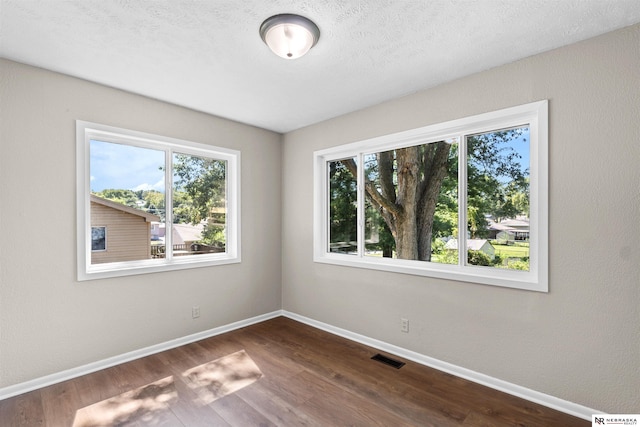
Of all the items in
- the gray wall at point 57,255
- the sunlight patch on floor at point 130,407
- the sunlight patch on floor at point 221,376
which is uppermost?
the gray wall at point 57,255

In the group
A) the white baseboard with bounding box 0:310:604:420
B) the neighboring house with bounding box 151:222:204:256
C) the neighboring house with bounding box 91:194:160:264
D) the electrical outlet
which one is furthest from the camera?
the neighboring house with bounding box 151:222:204:256

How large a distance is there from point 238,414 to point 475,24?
120 inches

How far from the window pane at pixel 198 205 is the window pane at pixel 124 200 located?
0.64 ft

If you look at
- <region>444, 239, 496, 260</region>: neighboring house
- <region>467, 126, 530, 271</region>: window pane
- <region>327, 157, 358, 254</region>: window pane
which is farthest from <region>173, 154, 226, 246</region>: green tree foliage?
<region>467, 126, 530, 271</region>: window pane

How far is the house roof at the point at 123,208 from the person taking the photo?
285 centimetres

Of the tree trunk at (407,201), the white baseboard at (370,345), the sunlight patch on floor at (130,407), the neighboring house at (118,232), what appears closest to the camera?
the sunlight patch on floor at (130,407)

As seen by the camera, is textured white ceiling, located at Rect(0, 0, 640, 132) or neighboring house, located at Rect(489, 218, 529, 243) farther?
neighboring house, located at Rect(489, 218, 529, 243)

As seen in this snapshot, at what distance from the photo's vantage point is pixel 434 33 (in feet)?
6.63

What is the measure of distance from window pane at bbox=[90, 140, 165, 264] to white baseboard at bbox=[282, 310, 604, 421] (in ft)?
7.73

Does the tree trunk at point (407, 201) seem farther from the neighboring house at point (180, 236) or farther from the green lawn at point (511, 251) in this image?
the neighboring house at point (180, 236)

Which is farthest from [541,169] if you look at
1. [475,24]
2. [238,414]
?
[238,414]

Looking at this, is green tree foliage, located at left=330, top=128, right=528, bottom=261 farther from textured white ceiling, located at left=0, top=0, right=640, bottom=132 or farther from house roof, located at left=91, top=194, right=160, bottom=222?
house roof, located at left=91, top=194, right=160, bottom=222

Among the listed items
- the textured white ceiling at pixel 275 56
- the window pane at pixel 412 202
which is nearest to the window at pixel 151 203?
the textured white ceiling at pixel 275 56

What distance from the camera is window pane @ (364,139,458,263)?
287cm
